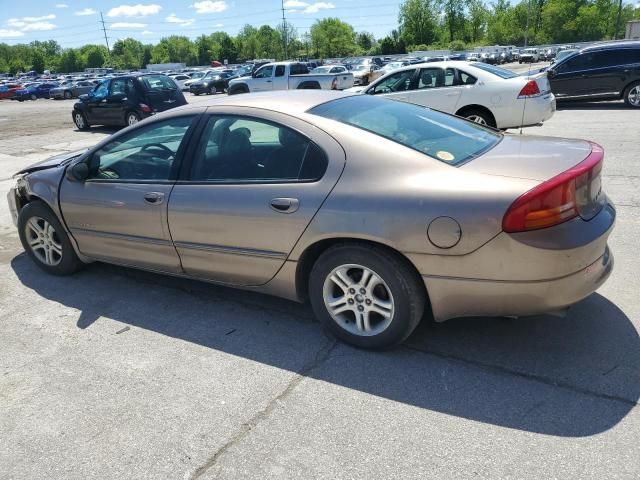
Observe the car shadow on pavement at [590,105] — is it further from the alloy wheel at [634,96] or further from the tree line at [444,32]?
the tree line at [444,32]

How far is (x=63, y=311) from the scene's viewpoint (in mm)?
4020

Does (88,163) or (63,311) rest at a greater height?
(88,163)

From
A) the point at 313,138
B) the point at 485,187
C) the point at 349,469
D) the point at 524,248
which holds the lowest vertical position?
the point at 349,469

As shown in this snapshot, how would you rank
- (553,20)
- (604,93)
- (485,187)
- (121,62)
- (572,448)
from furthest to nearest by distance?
(121,62) → (553,20) → (604,93) → (485,187) → (572,448)

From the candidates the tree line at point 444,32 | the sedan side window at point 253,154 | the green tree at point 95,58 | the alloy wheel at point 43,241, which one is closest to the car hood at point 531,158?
the sedan side window at point 253,154

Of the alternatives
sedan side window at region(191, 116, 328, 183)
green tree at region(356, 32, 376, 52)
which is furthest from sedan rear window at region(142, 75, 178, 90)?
green tree at region(356, 32, 376, 52)

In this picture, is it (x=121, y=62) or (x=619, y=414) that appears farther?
(x=121, y=62)

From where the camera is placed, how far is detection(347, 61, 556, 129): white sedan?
9.61 meters

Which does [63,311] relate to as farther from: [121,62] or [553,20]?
[121,62]

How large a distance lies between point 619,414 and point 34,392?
10.1 feet

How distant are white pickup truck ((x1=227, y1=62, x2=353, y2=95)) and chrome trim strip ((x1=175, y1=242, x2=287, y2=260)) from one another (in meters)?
19.4

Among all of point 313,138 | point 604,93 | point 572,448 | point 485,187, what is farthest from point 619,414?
point 604,93

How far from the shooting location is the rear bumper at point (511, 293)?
2.67 m

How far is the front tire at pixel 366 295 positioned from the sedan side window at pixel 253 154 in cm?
54
